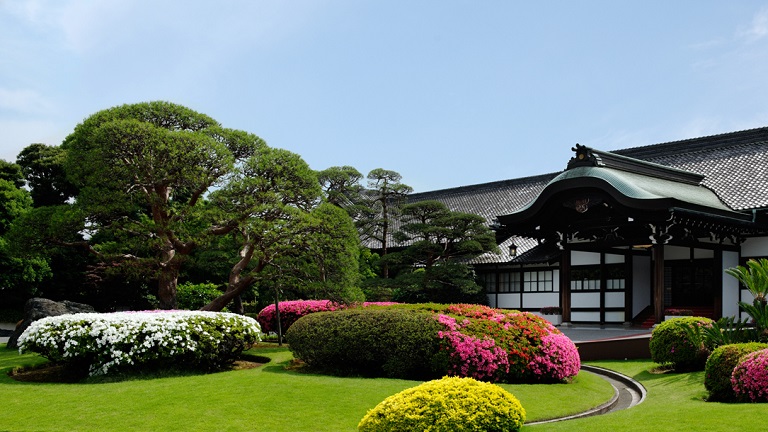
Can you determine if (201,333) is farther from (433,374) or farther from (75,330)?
(433,374)

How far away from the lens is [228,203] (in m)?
16.1

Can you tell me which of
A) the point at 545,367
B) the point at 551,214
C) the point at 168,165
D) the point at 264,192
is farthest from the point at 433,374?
the point at 551,214

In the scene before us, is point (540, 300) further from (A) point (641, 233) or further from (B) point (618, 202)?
(B) point (618, 202)

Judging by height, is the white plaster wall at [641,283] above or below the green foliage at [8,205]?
below

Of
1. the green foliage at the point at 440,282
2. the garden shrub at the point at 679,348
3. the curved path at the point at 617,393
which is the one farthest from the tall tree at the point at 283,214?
the green foliage at the point at 440,282

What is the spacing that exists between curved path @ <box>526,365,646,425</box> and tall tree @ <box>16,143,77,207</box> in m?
23.8

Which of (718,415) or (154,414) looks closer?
(718,415)

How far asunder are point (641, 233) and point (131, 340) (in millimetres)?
15486

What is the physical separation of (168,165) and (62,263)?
50.6 feet

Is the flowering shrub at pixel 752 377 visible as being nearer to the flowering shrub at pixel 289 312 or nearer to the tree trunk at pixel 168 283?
the flowering shrub at pixel 289 312

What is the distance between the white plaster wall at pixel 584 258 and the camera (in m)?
24.8

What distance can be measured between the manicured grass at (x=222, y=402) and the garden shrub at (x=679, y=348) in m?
2.55

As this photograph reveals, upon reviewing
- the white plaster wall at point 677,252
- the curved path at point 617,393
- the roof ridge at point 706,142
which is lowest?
the curved path at point 617,393

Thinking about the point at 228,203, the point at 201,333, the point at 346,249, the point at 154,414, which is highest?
the point at 228,203
